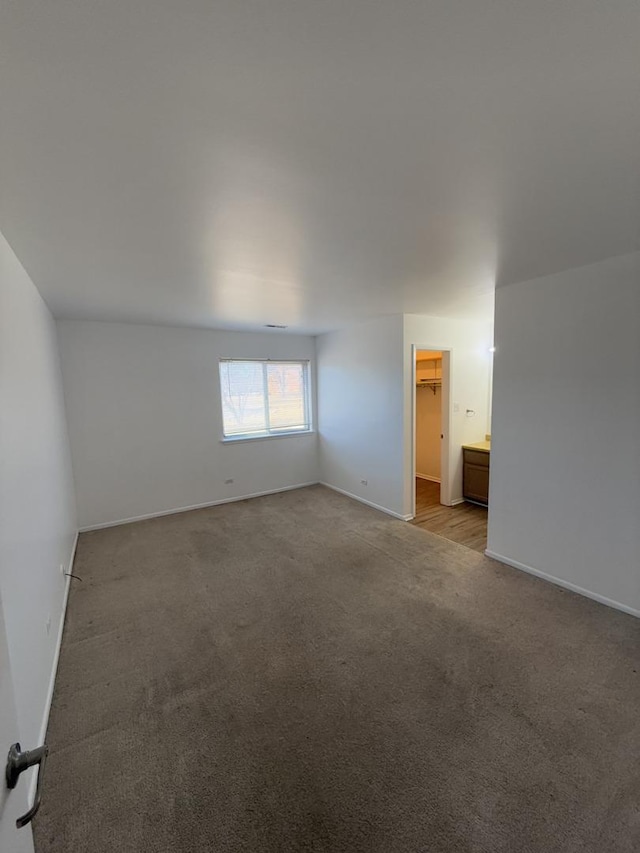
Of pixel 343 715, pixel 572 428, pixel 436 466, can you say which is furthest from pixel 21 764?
pixel 436 466

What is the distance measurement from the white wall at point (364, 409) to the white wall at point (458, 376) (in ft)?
0.33

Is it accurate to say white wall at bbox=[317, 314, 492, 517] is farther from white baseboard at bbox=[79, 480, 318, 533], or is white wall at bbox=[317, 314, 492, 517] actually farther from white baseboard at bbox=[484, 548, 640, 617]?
white baseboard at bbox=[484, 548, 640, 617]

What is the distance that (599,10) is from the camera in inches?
30.7

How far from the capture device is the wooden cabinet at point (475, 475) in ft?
14.9

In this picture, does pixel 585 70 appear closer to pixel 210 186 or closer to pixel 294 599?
pixel 210 186

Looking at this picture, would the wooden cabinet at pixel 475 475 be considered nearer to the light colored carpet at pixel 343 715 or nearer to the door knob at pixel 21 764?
the light colored carpet at pixel 343 715

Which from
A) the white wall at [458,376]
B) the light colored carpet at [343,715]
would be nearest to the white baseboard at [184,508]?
the light colored carpet at [343,715]

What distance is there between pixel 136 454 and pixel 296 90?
429 cm

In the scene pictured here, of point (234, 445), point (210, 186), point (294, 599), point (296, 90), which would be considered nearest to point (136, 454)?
point (234, 445)

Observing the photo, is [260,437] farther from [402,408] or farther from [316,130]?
[316,130]

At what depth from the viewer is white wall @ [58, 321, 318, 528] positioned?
13.4ft

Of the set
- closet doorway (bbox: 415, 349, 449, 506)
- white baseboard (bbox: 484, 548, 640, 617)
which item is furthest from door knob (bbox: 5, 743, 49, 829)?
closet doorway (bbox: 415, 349, 449, 506)

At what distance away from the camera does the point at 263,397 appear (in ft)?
17.7

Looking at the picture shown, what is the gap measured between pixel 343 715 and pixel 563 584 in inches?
82.1
